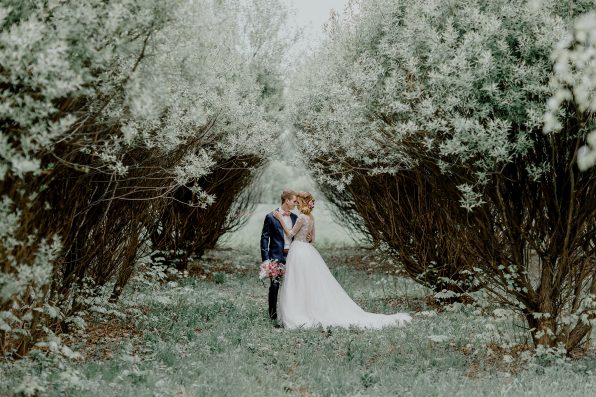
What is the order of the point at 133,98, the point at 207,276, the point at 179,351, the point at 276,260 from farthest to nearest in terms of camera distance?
the point at 207,276 < the point at 276,260 < the point at 179,351 < the point at 133,98

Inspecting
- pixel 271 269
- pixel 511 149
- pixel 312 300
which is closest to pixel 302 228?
pixel 271 269

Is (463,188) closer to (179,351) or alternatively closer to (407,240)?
(179,351)

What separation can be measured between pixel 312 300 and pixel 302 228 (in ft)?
3.89

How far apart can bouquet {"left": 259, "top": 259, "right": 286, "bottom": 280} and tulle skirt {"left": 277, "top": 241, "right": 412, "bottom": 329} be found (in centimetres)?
25

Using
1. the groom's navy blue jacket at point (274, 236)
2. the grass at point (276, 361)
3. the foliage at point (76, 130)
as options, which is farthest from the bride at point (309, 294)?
the foliage at point (76, 130)

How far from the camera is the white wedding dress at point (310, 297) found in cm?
1021

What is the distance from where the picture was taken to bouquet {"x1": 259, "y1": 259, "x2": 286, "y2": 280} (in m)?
10.3

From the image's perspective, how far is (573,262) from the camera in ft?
23.8

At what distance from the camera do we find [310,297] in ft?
34.5

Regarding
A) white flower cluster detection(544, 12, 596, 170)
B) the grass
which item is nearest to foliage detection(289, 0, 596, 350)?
white flower cluster detection(544, 12, 596, 170)

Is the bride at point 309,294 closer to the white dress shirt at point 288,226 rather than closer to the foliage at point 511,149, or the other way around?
the white dress shirt at point 288,226

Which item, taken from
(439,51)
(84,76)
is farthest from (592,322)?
(84,76)

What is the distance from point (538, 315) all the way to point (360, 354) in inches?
83.4

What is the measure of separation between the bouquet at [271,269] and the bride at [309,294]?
0.26m
